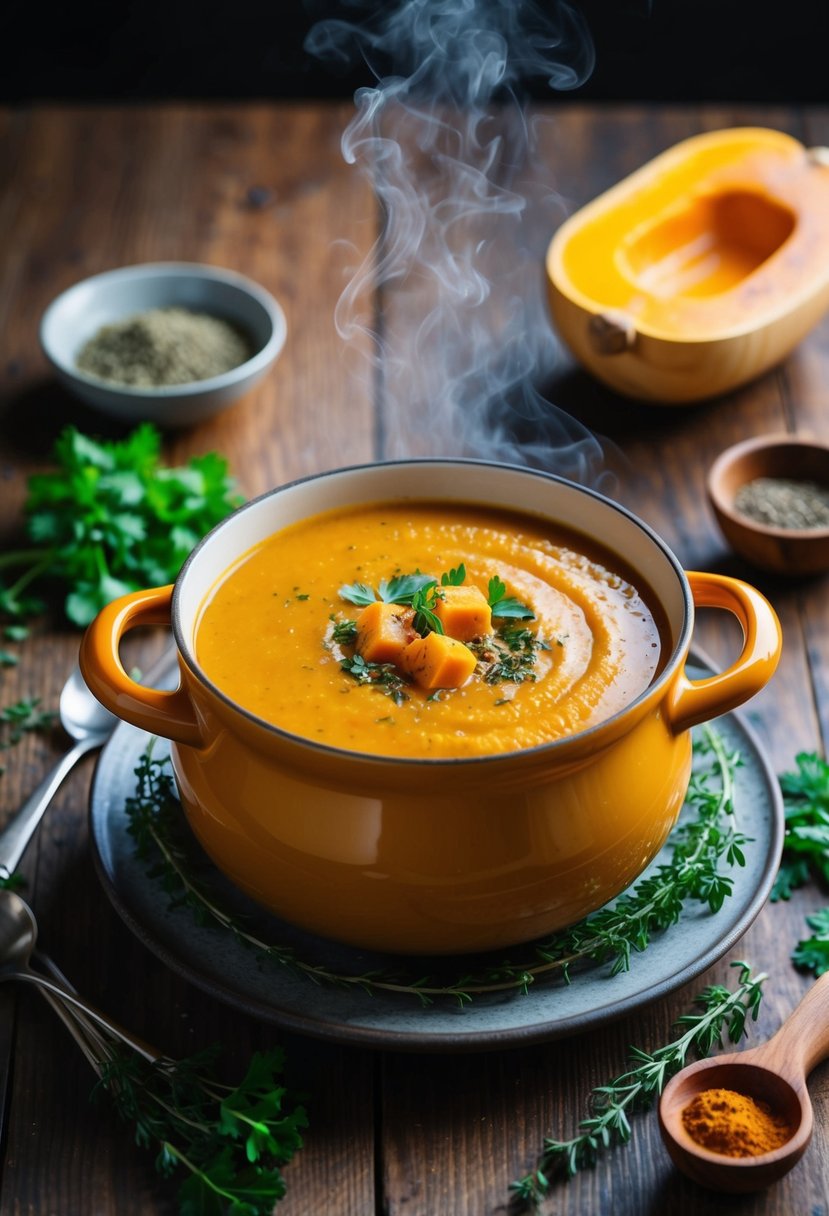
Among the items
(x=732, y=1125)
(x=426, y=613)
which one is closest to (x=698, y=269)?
(x=426, y=613)

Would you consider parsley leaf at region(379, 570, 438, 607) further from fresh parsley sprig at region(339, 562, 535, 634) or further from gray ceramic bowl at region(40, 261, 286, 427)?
gray ceramic bowl at region(40, 261, 286, 427)

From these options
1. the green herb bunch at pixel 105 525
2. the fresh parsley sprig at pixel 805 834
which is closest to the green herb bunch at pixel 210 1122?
the fresh parsley sprig at pixel 805 834

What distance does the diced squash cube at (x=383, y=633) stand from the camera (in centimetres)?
166

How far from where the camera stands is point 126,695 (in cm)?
162

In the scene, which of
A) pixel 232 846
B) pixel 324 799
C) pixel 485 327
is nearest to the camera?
pixel 324 799

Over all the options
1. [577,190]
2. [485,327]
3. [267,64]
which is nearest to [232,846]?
[485,327]

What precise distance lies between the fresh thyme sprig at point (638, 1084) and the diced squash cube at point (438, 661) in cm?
48

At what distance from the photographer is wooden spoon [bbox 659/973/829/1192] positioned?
1438 mm

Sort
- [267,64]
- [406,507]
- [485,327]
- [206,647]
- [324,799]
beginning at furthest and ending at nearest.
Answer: [267,64] < [485,327] < [406,507] < [206,647] < [324,799]

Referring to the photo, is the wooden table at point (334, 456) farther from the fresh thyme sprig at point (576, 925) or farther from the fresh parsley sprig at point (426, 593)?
the fresh parsley sprig at point (426, 593)

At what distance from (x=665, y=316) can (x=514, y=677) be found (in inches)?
54.9

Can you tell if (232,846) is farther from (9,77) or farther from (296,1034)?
(9,77)

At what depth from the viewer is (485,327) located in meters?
3.21

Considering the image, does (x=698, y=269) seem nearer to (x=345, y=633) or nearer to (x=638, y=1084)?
(x=345, y=633)
